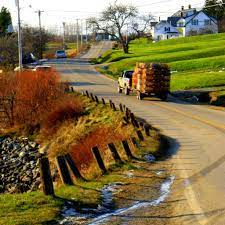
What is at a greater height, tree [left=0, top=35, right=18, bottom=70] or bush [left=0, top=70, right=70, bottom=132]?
→ tree [left=0, top=35, right=18, bottom=70]

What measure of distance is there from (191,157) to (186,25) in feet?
420

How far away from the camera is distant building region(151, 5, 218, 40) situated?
5315 inches

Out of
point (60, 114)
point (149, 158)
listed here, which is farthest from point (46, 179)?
point (60, 114)

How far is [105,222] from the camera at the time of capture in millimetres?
10523

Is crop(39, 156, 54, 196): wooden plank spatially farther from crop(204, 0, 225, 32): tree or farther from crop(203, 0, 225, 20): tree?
crop(203, 0, 225, 20): tree

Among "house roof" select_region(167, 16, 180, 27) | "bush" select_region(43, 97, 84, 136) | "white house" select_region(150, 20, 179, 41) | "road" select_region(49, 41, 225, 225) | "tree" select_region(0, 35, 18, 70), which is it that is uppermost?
"house roof" select_region(167, 16, 180, 27)

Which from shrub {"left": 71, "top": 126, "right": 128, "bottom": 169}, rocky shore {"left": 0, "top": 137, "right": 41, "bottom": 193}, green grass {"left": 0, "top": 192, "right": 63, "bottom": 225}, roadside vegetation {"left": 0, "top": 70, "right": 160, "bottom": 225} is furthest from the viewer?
rocky shore {"left": 0, "top": 137, "right": 41, "bottom": 193}

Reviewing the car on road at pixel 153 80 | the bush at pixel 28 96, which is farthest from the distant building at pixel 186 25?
the bush at pixel 28 96

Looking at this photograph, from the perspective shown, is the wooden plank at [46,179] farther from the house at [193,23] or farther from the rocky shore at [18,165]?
the house at [193,23]

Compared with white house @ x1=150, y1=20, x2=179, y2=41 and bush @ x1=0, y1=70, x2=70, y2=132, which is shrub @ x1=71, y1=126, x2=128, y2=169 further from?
white house @ x1=150, y1=20, x2=179, y2=41

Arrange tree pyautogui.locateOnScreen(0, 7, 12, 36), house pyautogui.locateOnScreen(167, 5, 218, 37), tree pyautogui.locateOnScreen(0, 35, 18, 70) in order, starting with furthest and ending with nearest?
house pyautogui.locateOnScreen(167, 5, 218, 37), tree pyautogui.locateOnScreen(0, 7, 12, 36), tree pyautogui.locateOnScreen(0, 35, 18, 70)

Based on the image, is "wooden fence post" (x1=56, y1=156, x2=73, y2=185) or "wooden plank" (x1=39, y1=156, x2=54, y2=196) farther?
"wooden fence post" (x1=56, y1=156, x2=73, y2=185)

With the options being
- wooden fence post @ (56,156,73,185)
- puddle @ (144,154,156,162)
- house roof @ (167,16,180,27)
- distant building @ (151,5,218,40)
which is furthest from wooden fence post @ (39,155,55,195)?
house roof @ (167,16,180,27)

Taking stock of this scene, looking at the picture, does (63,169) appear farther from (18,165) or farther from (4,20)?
(4,20)
